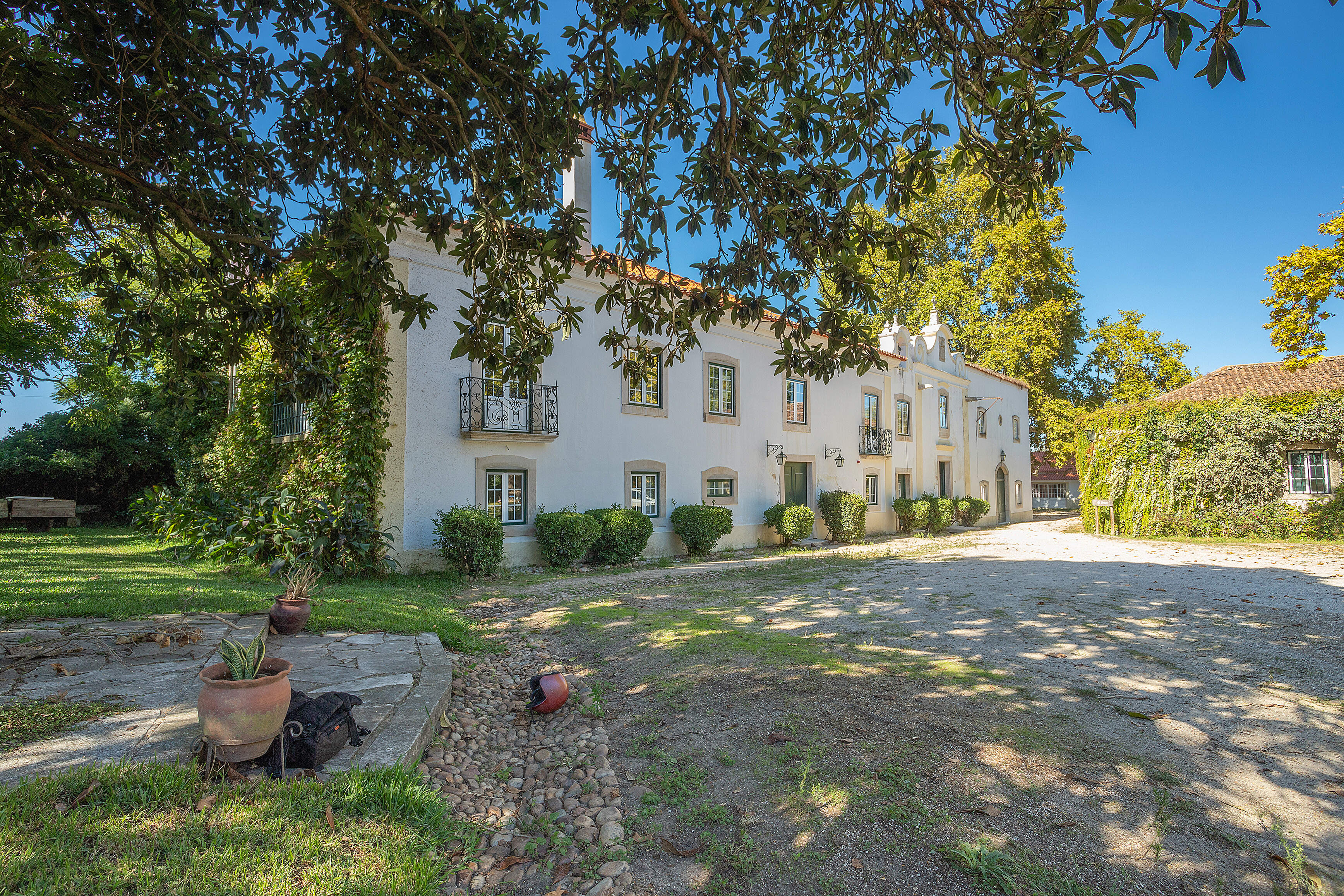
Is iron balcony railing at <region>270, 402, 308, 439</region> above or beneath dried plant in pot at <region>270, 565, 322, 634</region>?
above

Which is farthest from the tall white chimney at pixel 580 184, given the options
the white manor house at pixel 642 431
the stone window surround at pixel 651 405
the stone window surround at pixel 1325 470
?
the stone window surround at pixel 1325 470

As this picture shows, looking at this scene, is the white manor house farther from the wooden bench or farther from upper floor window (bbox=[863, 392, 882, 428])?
the wooden bench

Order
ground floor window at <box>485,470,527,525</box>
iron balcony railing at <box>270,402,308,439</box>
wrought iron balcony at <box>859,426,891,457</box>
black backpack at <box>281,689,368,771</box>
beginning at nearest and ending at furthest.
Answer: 1. black backpack at <box>281,689,368,771</box>
2. iron balcony railing at <box>270,402,308,439</box>
3. ground floor window at <box>485,470,527,525</box>
4. wrought iron balcony at <box>859,426,891,457</box>

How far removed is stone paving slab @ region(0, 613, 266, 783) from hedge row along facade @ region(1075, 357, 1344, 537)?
22013mm

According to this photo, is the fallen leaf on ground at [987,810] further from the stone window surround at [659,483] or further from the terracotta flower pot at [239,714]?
the stone window surround at [659,483]

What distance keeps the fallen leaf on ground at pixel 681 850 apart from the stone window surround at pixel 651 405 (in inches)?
428

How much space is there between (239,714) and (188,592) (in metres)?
4.93

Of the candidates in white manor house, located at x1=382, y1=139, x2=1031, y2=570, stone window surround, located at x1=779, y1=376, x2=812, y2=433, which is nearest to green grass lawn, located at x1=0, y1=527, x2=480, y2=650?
white manor house, located at x1=382, y1=139, x2=1031, y2=570

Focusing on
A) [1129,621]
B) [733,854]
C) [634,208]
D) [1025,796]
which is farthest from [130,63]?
[1129,621]

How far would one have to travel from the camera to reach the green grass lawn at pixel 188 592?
19.2 feet

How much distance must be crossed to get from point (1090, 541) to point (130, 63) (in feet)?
69.0

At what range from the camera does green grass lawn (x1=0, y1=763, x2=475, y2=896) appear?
2.07 metres

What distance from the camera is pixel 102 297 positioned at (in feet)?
16.4

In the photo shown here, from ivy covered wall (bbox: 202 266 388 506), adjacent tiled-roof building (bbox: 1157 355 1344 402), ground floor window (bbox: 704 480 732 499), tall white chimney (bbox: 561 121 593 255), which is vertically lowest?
ground floor window (bbox: 704 480 732 499)
